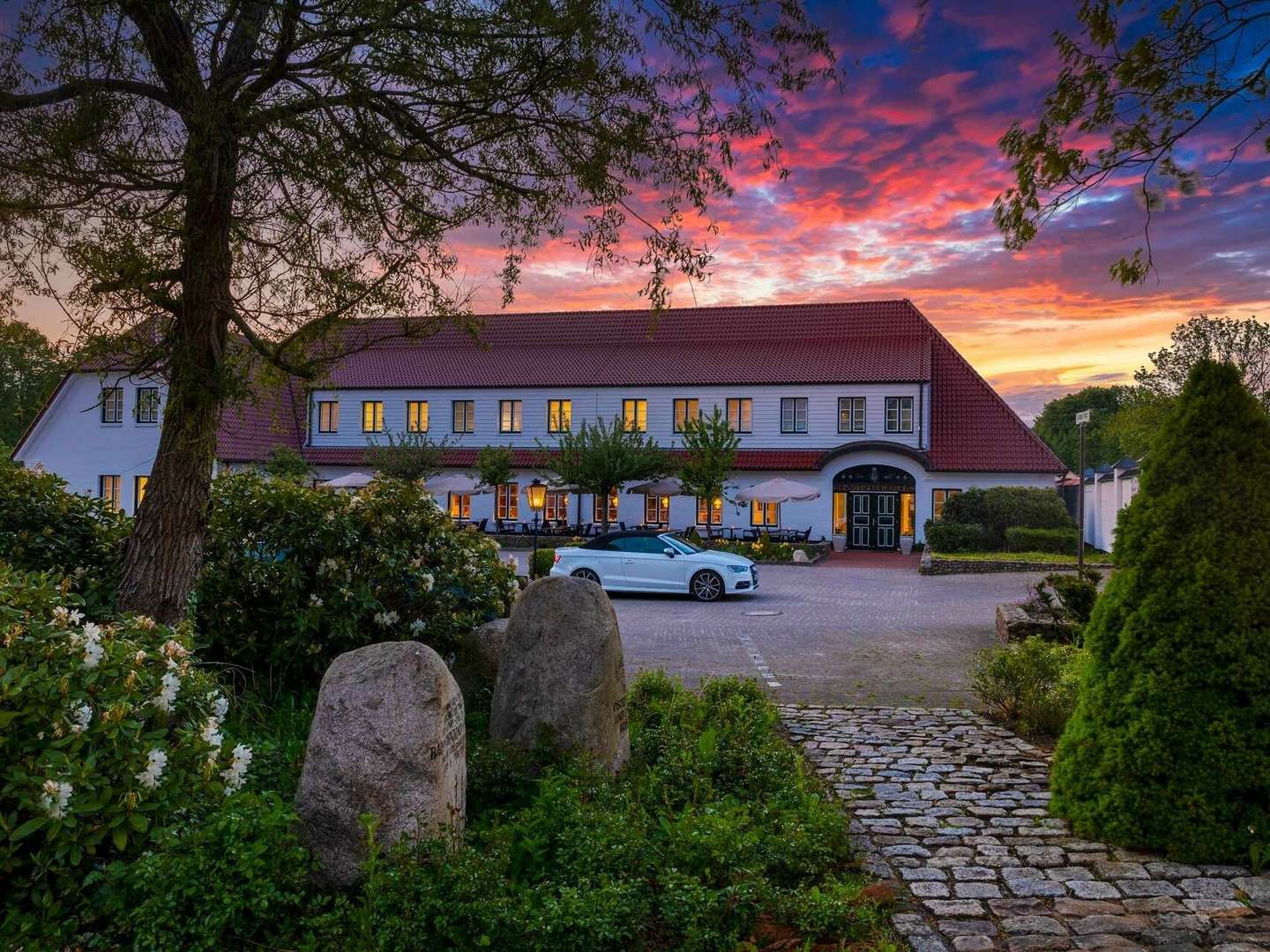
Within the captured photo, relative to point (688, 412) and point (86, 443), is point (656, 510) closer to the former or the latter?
point (688, 412)

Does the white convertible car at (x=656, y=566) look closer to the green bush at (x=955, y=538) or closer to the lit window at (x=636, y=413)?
the green bush at (x=955, y=538)

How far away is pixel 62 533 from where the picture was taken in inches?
305

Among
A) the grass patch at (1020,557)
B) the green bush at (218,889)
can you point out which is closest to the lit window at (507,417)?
the grass patch at (1020,557)

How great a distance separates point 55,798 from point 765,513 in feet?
112

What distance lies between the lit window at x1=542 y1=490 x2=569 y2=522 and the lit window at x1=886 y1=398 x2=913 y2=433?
13.9 m

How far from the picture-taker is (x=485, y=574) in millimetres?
8570

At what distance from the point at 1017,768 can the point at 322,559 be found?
230 inches

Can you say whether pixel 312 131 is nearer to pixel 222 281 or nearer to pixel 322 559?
pixel 222 281

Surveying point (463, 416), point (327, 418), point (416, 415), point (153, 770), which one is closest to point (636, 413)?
point (463, 416)

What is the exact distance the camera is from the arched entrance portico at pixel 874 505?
35875 millimetres

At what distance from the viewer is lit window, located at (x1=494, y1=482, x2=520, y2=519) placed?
4019 cm

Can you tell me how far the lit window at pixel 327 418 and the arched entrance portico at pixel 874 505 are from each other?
22981 mm

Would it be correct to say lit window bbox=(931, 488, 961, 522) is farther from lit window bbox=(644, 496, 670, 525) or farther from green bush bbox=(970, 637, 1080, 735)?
green bush bbox=(970, 637, 1080, 735)

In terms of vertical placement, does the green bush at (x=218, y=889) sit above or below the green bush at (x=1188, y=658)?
below
